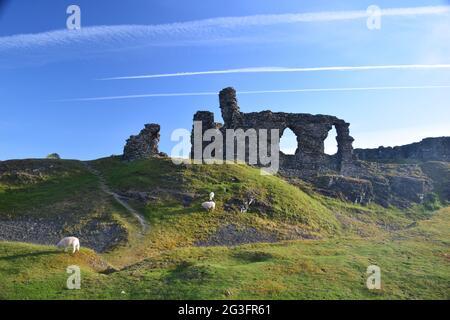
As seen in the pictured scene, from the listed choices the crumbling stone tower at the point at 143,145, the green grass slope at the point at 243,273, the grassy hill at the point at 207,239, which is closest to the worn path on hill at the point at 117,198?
the grassy hill at the point at 207,239

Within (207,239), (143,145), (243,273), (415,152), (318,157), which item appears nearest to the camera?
(243,273)

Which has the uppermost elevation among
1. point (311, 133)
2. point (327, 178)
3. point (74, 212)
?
point (311, 133)

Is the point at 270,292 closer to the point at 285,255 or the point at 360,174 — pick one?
the point at 285,255

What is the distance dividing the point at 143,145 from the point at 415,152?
235 ft

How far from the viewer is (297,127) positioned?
81875 millimetres

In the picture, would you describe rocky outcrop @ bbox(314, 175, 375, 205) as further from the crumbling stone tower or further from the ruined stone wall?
the crumbling stone tower

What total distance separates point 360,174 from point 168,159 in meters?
37.8

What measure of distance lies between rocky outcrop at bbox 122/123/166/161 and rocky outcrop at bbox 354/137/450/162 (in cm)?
5125

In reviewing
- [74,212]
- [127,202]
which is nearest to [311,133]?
[127,202]

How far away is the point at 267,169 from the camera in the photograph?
249 feet

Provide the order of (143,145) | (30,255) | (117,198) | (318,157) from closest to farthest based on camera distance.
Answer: (30,255) < (117,198) < (143,145) < (318,157)

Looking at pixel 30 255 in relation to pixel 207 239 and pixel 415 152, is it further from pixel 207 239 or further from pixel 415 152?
pixel 415 152

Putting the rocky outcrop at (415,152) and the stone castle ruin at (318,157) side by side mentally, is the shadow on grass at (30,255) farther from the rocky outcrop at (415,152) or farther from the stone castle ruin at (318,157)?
the rocky outcrop at (415,152)

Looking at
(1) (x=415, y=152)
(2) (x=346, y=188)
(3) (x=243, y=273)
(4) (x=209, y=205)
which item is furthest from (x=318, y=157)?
(3) (x=243, y=273)
